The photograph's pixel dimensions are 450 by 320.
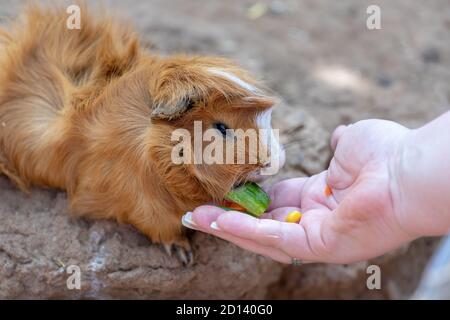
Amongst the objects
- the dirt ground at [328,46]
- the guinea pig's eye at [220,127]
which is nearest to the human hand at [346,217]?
the guinea pig's eye at [220,127]

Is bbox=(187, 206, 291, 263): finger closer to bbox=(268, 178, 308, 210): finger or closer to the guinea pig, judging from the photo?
the guinea pig

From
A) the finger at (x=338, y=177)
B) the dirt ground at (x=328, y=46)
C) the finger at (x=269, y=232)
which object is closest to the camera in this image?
the finger at (x=269, y=232)

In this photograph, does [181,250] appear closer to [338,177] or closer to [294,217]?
[294,217]

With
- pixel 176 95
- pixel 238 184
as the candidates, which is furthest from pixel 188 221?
pixel 176 95

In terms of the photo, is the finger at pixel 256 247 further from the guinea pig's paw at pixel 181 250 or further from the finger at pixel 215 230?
the guinea pig's paw at pixel 181 250
